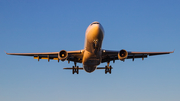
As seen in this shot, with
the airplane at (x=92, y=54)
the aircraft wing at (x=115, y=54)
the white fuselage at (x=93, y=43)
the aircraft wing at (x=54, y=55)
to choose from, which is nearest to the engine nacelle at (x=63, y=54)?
the airplane at (x=92, y=54)

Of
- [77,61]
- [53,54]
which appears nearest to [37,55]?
[53,54]

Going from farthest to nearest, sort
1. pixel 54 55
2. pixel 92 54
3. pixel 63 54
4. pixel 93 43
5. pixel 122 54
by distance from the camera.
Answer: pixel 54 55 < pixel 63 54 < pixel 122 54 < pixel 92 54 < pixel 93 43

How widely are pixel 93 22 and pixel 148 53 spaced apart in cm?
956

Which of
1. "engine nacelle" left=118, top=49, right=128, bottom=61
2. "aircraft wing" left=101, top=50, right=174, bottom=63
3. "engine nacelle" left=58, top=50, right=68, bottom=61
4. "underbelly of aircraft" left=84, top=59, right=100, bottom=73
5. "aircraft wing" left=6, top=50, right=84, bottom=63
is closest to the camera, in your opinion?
"engine nacelle" left=118, top=49, right=128, bottom=61

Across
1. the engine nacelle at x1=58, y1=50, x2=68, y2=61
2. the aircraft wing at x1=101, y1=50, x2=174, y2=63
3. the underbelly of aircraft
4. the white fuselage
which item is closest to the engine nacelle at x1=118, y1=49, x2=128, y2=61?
the aircraft wing at x1=101, y1=50, x2=174, y2=63

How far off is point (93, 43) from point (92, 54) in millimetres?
1896

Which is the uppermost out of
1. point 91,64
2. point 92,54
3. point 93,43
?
point 93,43

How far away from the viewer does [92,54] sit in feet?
89.1

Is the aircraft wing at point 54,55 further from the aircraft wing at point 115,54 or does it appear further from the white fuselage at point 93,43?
the aircraft wing at point 115,54

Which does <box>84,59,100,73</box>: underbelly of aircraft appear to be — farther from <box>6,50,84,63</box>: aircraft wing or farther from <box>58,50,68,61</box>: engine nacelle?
<box>58,50,68,61</box>: engine nacelle

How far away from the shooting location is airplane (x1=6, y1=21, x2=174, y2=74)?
25064mm

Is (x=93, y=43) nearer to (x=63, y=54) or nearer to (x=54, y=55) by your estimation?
(x=63, y=54)

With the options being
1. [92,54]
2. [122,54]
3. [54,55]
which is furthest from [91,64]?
Answer: [54,55]

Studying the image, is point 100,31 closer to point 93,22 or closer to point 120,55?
point 93,22
